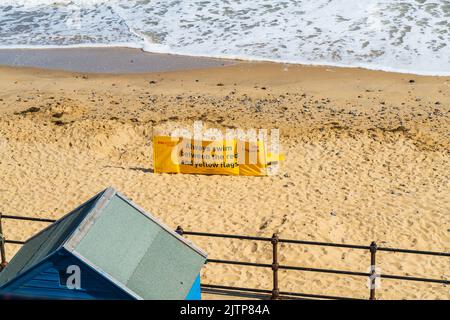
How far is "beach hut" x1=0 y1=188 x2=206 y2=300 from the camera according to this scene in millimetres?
5648

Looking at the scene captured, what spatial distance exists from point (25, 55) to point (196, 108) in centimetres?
1005

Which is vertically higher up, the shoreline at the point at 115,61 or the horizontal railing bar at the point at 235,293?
the horizontal railing bar at the point at 235,293

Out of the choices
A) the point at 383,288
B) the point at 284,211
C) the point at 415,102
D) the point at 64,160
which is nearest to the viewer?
the point at 383,288

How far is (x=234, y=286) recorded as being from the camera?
31.5 feet

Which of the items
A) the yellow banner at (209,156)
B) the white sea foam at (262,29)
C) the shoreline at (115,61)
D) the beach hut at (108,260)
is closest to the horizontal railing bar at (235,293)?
the beach hut at (108,260)

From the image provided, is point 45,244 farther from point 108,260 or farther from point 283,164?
point 283,164

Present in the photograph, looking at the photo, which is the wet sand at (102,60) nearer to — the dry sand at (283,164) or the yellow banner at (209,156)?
the dry sand at (283,164)

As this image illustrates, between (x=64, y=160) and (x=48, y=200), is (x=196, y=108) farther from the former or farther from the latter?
(x=48, y=200)

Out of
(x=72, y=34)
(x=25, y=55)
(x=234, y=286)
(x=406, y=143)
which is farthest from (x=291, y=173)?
(x=72, y=34)

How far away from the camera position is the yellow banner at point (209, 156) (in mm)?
13258

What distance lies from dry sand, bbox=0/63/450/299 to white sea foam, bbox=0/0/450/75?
2.08 m

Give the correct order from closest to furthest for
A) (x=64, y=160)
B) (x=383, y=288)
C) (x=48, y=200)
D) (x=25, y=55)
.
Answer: (x=383, y=288), (x=48, y=200), (x=64, y=160), (x=25, y=55)

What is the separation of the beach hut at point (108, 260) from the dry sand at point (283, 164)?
12.1ft
